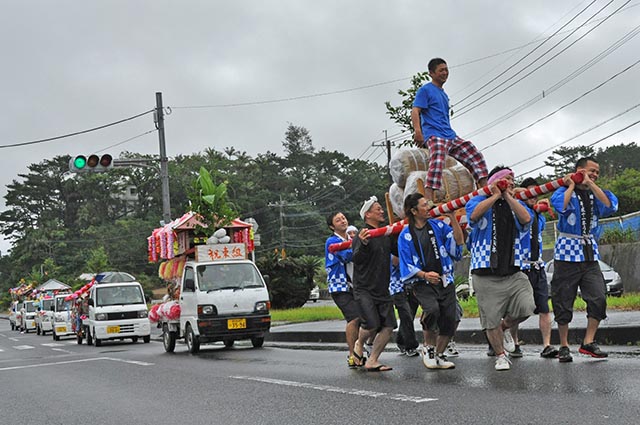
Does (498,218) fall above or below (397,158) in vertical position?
below

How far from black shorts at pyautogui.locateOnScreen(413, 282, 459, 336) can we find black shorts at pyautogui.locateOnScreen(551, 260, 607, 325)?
3.57ft

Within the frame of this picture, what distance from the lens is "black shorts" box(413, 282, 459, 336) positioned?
8.30 meters

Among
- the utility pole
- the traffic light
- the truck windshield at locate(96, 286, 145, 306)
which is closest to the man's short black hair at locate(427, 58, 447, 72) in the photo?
the traffic light

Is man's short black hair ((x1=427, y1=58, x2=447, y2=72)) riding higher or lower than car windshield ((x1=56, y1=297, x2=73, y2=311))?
higher

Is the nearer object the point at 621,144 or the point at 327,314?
the point at 327,314

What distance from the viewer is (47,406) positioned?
8.77 m

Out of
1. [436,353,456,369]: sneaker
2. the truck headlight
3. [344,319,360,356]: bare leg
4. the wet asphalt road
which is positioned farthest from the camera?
the truck headlight

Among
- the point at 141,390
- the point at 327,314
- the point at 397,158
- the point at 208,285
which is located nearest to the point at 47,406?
the point at 141,390

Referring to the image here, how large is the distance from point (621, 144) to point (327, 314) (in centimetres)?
5329

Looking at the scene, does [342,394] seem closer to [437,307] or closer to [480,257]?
[437,307]

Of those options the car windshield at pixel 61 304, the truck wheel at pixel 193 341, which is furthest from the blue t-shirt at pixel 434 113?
the car windshield at pixel 61 304

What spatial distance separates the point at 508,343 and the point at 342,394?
8.67 ft

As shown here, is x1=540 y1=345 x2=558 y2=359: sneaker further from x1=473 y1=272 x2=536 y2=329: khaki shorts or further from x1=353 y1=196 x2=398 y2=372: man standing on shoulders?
x1=353 y1=196 x2=398 y2=372: man standing on shoulders

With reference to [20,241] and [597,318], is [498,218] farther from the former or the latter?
[20,241]
